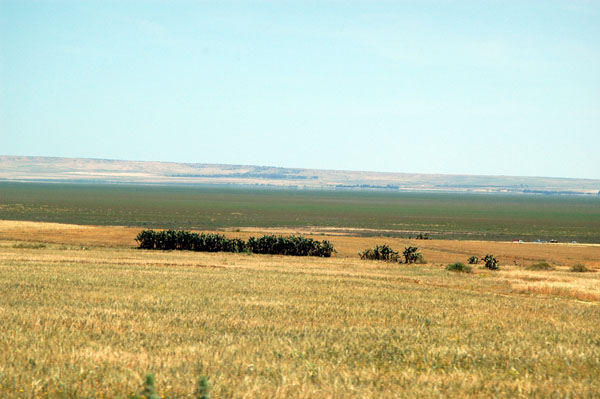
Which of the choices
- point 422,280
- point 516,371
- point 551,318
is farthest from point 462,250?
point 516,371

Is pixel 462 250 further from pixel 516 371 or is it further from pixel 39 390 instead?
pixel 39 390

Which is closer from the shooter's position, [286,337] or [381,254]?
[286,337]

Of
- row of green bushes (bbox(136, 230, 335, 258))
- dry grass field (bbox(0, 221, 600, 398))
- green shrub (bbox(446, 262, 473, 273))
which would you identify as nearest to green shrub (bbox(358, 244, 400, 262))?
row of green bushes (bbox(136, 230, 335, 258))

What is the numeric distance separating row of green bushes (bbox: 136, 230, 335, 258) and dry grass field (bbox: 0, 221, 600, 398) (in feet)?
79.1

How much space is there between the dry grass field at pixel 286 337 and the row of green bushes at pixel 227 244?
79.1 ft

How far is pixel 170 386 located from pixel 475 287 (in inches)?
985

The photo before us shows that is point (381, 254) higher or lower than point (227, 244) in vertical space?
lower

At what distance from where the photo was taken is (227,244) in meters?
56.5

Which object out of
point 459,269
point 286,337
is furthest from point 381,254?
point 286,337

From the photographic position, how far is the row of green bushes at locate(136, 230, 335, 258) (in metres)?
56.3

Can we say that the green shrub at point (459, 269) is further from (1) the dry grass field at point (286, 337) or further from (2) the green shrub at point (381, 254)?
(1) the dry grass field at point (286, 337)

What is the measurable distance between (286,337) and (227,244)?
4163cm

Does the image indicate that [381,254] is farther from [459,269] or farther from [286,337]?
[286,337]

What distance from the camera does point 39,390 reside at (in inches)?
382
